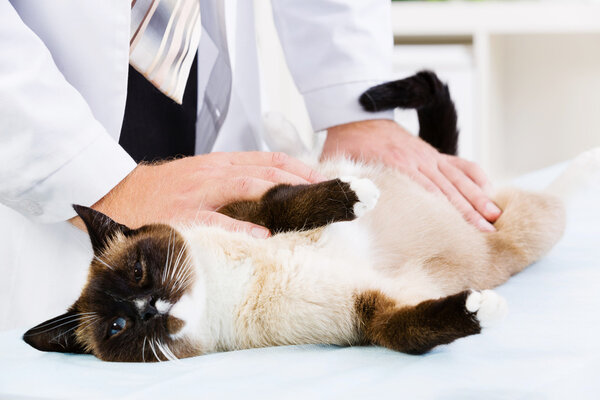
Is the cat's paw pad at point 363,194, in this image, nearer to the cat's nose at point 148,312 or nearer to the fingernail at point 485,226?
the cat's nose at point 148,312

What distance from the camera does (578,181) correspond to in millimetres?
1504

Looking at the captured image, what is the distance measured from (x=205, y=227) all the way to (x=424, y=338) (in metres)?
0.43

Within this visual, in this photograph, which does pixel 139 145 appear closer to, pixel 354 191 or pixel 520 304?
pixel 354 191

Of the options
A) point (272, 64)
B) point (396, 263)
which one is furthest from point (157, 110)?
point (272, 64)

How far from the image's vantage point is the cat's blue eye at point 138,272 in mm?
930

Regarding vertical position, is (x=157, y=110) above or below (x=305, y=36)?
below

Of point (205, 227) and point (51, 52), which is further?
point (51, 52)

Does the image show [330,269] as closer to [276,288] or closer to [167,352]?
[276,288]

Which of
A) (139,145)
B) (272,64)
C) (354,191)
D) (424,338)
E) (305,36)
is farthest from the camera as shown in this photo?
(272,64)

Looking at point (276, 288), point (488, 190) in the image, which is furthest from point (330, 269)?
point (488, 190)

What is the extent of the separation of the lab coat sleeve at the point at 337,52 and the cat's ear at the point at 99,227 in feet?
2.38

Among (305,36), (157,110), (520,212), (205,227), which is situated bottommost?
(520,212)

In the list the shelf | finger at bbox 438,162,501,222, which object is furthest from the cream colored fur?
the shelf

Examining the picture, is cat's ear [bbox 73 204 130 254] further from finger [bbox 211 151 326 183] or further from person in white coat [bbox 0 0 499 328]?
finger [bbox 211 151 326 183]
